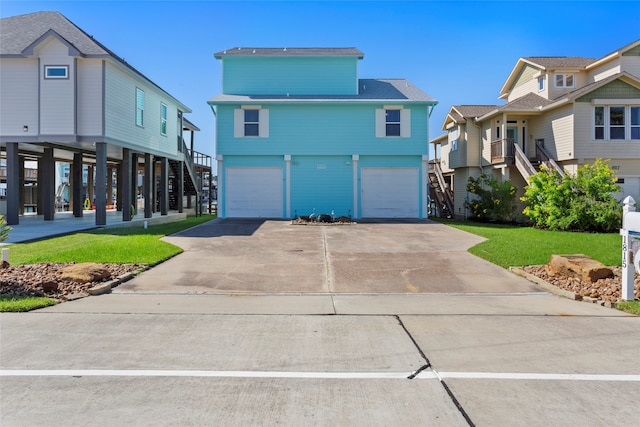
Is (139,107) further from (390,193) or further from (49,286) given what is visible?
(49,286)

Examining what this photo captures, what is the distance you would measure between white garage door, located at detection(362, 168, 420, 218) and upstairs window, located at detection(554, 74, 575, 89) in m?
10.4

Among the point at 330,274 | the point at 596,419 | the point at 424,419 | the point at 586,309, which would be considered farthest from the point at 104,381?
the point at 586,309

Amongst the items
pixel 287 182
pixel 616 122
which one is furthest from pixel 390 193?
pixel 616 122

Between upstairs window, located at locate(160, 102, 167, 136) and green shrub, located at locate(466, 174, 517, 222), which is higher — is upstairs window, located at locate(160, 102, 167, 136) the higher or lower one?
the higher one

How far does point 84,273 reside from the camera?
8.63 m

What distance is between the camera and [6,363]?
475 cm

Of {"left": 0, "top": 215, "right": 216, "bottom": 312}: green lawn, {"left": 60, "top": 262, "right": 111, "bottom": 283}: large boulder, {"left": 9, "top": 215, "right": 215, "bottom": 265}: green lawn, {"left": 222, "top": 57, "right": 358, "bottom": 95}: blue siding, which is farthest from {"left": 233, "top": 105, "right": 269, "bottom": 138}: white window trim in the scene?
{"left": 60, "top": 262, "right": 111, "bottom": 283}: large boulder

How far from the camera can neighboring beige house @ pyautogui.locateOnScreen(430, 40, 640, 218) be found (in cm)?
2145

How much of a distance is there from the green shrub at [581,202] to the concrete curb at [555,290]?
25.7ft

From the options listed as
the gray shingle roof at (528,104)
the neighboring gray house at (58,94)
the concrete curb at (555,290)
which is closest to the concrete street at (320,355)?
the concrete curb at (555,290)

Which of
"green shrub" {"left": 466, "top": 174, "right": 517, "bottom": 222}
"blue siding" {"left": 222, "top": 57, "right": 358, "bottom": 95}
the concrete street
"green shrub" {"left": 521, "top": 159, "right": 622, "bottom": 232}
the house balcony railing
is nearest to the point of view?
the concrete street

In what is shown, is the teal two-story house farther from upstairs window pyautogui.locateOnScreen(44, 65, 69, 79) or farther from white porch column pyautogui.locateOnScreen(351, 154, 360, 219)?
upstairs window pyautogui.locateOnScreen(44, 65, 69, 79)

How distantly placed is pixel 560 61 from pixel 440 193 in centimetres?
1016

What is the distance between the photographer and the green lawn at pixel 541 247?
11070 mm
